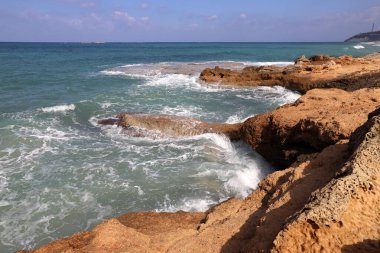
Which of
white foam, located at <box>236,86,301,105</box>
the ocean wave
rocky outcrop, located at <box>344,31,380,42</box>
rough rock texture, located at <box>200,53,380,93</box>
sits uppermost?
rough rock texture, located at <box>200,53,380,93</box>

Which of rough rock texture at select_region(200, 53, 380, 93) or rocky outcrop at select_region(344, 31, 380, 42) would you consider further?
rocky outcrop at select_region(344, 31, 380, 42)

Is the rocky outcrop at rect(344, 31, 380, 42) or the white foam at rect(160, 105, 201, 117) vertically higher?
the white foam at rect(160, 105, 201, 117)

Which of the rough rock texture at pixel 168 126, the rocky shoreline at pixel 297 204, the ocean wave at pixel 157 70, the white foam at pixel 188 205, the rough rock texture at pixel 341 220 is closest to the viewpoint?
the rough rock texture at pixel 341 220

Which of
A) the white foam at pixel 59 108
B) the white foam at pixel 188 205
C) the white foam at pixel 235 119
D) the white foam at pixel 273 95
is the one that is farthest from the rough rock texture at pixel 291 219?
the white foam at pixel 273 95

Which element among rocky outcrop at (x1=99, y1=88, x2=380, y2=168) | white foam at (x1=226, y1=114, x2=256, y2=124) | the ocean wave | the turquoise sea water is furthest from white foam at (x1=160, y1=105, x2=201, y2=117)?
the ocean wave

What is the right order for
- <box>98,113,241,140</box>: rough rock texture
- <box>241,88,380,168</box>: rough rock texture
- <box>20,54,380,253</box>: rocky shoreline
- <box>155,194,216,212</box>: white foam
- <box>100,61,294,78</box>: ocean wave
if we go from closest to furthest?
<box>20,54,380,253</box>: rocky shoreline < <box>241,88,380,168</box>: rough rock texture < <box>155,194,216,212</box>: white foam < <box>98,113,241,140</box>: rough rock texture < <box>100,61,294,78</box>: ocean wave

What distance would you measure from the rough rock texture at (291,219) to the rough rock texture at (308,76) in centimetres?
1259

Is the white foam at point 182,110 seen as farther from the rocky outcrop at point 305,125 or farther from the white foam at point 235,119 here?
the rocky outcrop at point 305,125

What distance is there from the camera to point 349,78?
17266mm

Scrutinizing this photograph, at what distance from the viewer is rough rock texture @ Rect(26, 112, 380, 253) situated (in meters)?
3.40

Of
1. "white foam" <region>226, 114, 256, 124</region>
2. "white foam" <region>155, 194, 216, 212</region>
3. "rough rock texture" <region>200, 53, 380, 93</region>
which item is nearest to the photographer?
"white foam" <region>155, 194, 216, 212</region>

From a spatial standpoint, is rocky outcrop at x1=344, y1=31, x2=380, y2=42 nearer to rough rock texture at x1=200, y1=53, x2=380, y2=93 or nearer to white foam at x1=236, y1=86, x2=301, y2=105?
rough rock texture at x1=200, y1=53, x2=380, y2=93

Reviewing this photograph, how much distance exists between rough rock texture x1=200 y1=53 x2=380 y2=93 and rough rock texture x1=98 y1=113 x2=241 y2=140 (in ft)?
26.7

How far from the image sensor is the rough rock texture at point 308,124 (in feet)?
22.6
